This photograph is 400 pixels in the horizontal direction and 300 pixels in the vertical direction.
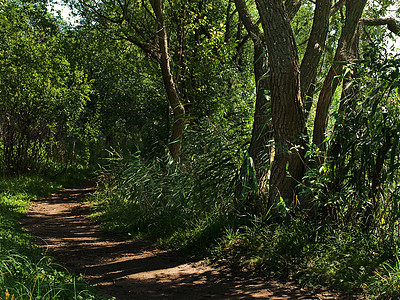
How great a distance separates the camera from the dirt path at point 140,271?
4.68 metres

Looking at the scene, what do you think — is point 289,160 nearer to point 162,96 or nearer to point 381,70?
point 381,70

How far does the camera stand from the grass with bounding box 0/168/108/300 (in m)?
3.39

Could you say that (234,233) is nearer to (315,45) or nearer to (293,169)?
(293,169)

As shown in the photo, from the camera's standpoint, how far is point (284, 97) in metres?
5.73

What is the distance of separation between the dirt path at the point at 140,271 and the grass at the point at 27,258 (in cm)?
43

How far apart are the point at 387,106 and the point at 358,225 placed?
144cm

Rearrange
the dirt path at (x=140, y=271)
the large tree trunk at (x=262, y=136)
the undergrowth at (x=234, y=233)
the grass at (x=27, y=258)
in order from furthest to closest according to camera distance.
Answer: the large tree trunk at (x=262, y=136) → the dirt path at (x=140, y=271) → the undergrowth at (x=234, y=233) → the grass at (x=27, y=258)

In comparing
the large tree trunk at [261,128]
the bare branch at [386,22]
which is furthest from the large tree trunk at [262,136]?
the bare branch at [386,22]

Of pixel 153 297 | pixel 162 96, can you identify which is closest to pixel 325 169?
pixel 153 297

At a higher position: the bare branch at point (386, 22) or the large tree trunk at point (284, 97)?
the bare branch at point (386, 22)

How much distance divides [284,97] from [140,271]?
304cm

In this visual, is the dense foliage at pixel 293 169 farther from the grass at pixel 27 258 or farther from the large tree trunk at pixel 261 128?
the grass at pixel 27 258

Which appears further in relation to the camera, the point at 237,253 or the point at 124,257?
the point at 124,257

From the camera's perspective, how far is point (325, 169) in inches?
207
